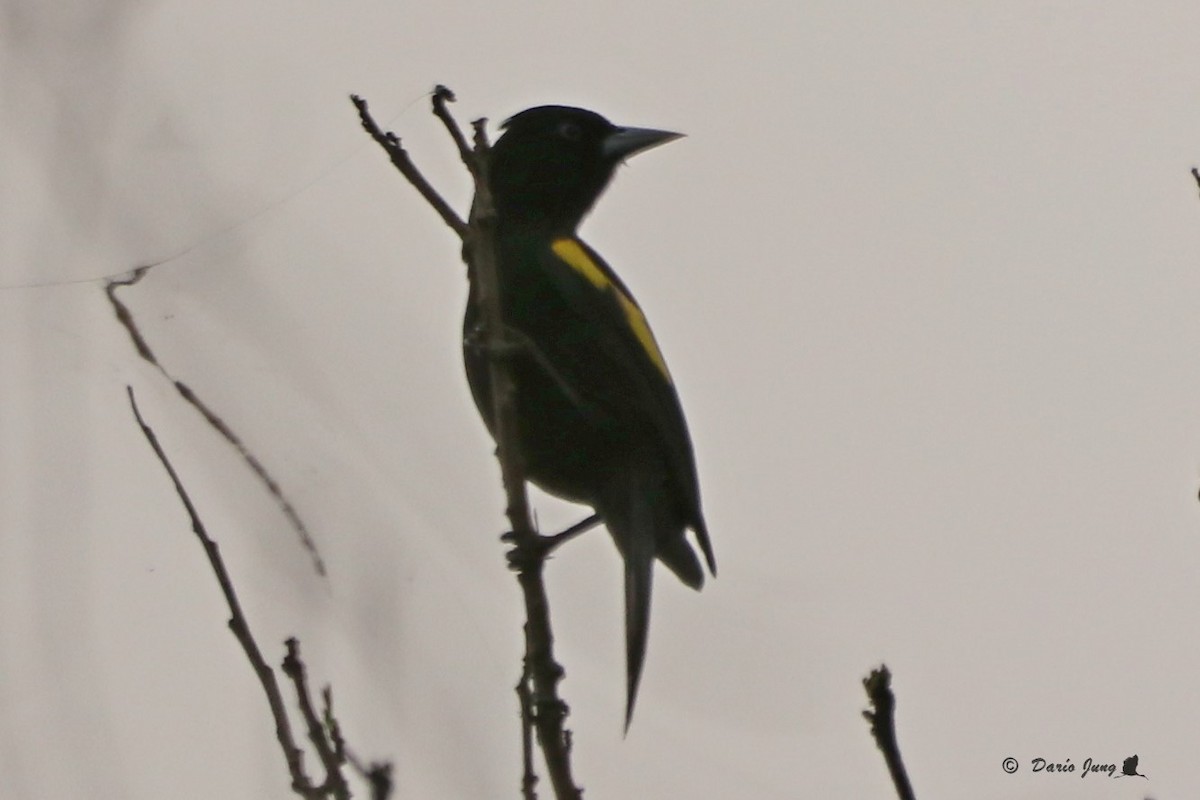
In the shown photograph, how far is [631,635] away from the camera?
2.98 metres

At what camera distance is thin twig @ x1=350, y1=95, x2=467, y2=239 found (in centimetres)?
227

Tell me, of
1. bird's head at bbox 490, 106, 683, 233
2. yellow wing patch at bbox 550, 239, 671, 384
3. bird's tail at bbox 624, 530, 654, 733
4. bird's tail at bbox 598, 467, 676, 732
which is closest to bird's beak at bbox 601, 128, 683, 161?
bird's head at bbox 490, 106, 683, 233

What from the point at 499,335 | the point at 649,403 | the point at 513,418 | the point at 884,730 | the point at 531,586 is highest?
the point at 649,403

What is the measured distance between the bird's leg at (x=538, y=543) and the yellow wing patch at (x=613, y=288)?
19.7 inches

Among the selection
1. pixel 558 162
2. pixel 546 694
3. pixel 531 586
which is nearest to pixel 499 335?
pixel 531 586

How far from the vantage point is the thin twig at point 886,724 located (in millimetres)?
1479

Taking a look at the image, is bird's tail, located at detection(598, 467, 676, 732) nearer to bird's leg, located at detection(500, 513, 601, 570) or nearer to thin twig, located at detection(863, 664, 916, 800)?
bird's leg, located at detection(500, 513, 601, 570)

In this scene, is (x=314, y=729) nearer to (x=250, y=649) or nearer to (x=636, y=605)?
(x=250, y=649)

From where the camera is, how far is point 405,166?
2279 mm

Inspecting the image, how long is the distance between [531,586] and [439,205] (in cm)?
64

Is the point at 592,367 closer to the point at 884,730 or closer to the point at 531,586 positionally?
the point at 531,586

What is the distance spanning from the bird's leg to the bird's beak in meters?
1.24

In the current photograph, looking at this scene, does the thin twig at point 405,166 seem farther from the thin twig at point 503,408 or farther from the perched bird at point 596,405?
the perched bird at point 596,405

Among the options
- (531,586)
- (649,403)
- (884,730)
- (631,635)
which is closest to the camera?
(884,730)
